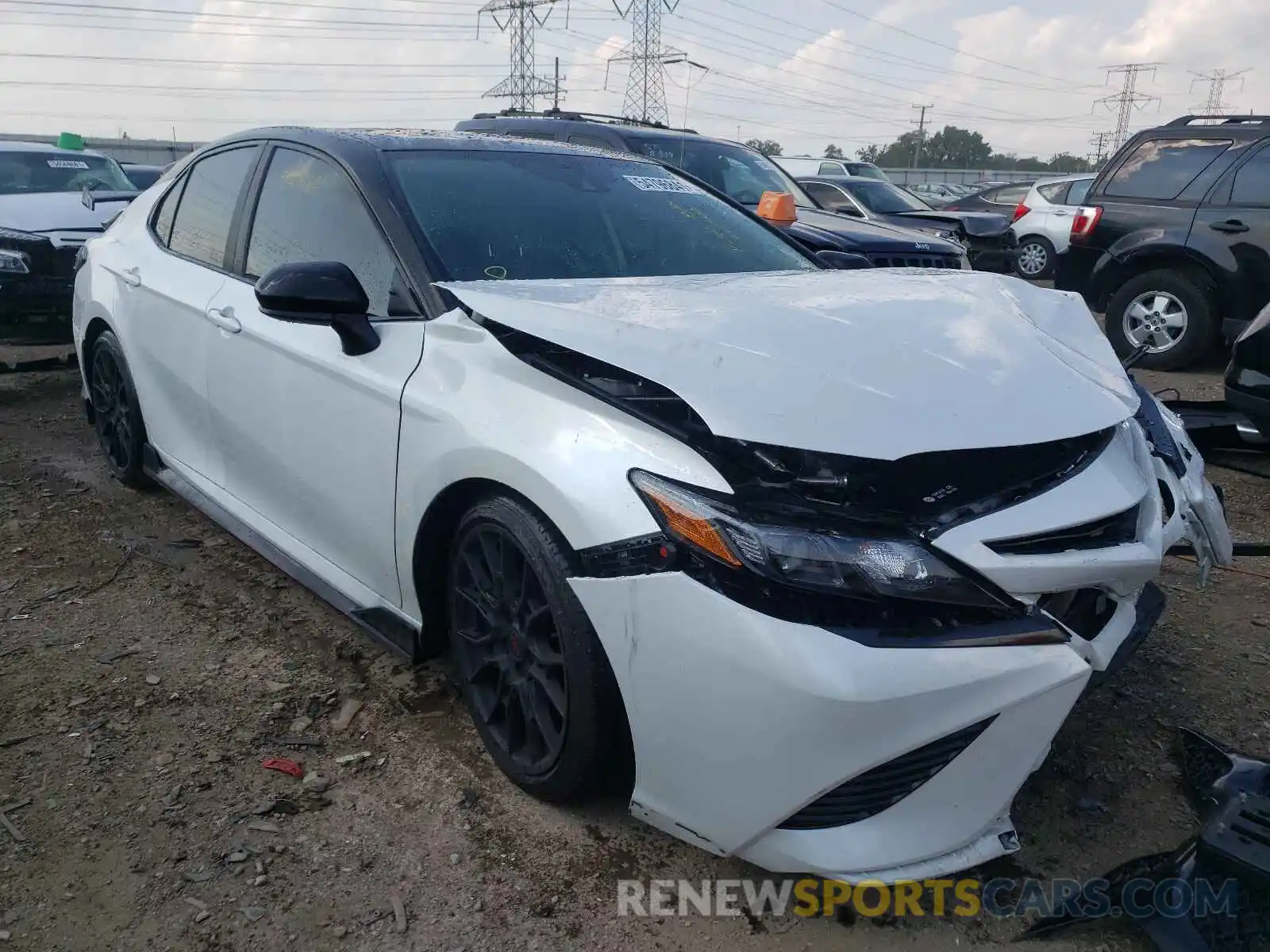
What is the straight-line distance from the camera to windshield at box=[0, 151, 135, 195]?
8516 mm

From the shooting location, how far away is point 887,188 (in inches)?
486

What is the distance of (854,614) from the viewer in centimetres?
181

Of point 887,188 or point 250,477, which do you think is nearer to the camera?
point 250,477

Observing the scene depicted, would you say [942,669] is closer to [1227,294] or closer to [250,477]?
[250,477]

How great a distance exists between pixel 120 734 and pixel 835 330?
82.6 inches

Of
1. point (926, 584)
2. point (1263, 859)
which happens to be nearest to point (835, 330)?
point (926, 584)

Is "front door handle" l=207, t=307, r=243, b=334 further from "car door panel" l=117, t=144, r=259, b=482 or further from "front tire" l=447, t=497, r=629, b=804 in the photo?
"front tire" l=447, t=497, r=629, b=804

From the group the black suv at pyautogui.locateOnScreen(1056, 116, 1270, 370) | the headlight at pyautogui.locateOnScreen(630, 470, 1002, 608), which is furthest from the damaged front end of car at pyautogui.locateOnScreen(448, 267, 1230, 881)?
the black suv at pyautogui.locateOnScreen(1056, 116, 1270, 370)

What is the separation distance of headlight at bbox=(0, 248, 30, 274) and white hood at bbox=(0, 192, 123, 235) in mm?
337

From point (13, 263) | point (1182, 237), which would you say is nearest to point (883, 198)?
point (1182, 237)

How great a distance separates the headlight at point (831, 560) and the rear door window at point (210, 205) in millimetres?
2351

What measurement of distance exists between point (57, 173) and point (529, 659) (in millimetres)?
8743

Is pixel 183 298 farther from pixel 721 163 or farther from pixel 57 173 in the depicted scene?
pixel 57 173

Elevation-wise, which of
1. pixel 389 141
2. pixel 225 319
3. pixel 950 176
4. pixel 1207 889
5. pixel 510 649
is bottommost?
pixel 1207 889
